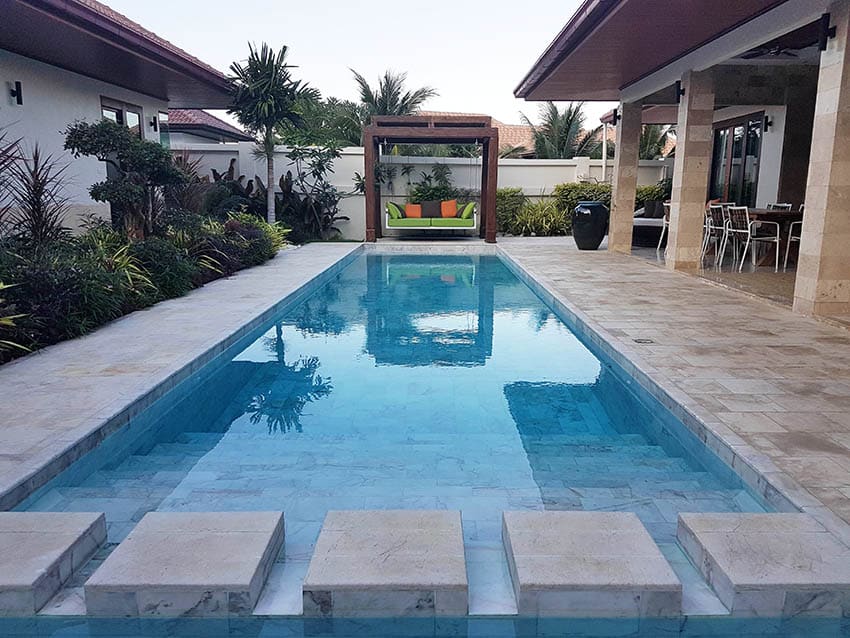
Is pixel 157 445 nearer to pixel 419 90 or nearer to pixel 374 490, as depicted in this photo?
pixel 374 490

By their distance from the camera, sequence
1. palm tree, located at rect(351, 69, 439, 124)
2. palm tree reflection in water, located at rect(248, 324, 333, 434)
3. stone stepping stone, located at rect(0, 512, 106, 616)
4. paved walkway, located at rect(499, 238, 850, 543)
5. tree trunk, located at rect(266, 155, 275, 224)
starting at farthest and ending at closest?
palm tree, located at rect(351, 69, 439, 124)
tree trunk, located at rect(266, 155, 275, 224)
palm tree reflection in water, located at rect(248, 324, 333, 434)
paved walkway, located at rect(499, 238, 850, 543)
stone stepping stone, located at rect(0, 512, 106, 616)

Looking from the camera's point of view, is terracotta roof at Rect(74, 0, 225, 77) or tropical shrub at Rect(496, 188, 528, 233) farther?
tropical shrub at Rect(496, 188, 528, 233)

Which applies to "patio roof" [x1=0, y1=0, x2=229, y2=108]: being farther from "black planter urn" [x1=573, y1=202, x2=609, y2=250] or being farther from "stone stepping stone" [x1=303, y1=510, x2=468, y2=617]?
"black planter urn" [x1=573, y1=202, x2=609, y2=250]

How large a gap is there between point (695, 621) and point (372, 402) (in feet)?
10.5

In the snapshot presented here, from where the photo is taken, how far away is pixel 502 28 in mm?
33406

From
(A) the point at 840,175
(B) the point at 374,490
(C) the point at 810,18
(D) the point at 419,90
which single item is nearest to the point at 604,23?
(C) the point at 810,18

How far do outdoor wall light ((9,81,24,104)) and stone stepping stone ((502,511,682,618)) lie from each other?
989 cm

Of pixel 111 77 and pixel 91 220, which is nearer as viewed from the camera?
pixel 91 220

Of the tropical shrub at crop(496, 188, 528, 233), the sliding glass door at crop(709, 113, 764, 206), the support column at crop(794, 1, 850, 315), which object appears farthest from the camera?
the tropical shrub at crop(496, 188, 528, 233)

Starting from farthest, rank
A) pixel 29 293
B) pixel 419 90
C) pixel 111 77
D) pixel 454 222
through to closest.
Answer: pixel 419 90 → pixel 454 222 → pixel 111 77 → pixel 29 293

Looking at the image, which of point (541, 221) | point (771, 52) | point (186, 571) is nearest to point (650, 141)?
point (541, 221)

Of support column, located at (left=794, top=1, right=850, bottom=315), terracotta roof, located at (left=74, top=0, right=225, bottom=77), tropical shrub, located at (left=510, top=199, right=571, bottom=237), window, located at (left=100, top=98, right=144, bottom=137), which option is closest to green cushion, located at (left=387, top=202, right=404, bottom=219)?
tropical shrub, located at (left=510, top=199, right=571, bottom=237)

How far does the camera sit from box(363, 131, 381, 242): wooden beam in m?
16.2

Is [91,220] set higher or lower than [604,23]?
lower
